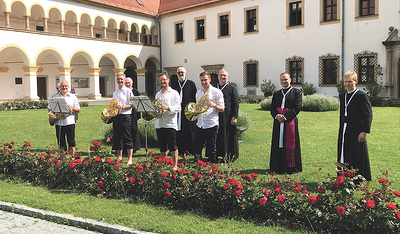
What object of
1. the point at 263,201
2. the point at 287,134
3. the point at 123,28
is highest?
the point at 123,28

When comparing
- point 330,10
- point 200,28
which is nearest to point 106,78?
point 200,28

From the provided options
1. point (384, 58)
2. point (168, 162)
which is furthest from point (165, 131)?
point (384, 58)

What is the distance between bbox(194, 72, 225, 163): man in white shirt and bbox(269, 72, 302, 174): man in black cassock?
1058 mm

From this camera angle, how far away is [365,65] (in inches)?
923

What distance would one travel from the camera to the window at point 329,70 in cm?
2462

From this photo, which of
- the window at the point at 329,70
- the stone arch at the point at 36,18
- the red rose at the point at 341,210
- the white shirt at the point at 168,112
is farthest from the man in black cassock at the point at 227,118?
the stone arch at the point at 36,18

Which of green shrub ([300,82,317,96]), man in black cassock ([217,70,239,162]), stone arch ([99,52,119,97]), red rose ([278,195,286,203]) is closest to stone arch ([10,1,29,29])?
stone arch ([99,52,119,97])

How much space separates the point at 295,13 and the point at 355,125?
74.2 feet

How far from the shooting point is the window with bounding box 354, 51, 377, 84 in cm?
2306

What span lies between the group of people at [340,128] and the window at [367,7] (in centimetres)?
1989

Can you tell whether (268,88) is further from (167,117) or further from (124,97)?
(167,117)

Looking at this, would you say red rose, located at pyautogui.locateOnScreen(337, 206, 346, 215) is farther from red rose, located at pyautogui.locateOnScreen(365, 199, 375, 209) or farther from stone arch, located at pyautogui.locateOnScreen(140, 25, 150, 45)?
stone arch, located at pyautogui.locateOnScreen(140, 25, 150, 45)

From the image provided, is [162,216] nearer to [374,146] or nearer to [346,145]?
[346,145]

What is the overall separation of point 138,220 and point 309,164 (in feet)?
13.6
